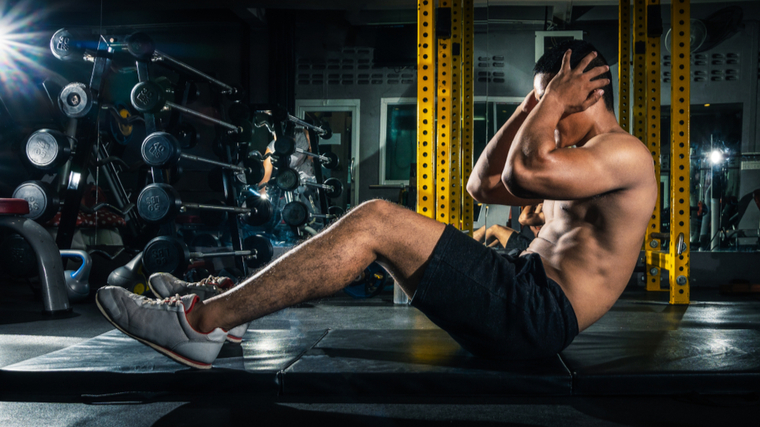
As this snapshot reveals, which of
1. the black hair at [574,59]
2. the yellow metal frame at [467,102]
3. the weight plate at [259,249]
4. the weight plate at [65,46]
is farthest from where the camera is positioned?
the weight plate at [259,249]

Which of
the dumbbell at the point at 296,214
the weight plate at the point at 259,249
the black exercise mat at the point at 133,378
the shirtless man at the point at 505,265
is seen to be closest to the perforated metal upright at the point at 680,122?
the shirtless man at the point at 505,265

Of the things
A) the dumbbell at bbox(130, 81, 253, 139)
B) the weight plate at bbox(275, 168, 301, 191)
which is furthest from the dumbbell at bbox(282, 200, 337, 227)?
the dumbbell at bbox(130, 81, 253, 139)

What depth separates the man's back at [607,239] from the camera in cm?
131

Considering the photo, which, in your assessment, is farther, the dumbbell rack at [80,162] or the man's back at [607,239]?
the dumbbell rack at [80,162]

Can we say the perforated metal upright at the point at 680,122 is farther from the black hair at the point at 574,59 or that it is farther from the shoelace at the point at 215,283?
the shoelace at the point at 215,283

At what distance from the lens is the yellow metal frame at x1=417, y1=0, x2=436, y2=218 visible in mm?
2854

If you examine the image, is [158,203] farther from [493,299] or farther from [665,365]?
[665,365]

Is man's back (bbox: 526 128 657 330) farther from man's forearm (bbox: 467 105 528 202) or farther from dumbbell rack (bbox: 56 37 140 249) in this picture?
dumbbell rack (bbox: 56 37 140 249)

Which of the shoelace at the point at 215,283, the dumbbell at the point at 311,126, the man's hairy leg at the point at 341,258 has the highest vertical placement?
the dumbbell at the point at 311,126

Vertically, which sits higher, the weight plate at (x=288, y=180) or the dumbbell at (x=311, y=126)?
the dumbbell at (x=311, y=126)

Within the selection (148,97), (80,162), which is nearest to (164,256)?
(148,97)

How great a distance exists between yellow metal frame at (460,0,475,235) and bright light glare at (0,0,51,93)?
13.0ft

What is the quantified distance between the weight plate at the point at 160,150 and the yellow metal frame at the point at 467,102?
2.09m

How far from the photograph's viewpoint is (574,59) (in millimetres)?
1402
